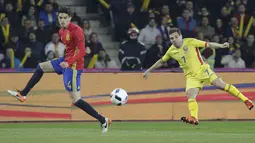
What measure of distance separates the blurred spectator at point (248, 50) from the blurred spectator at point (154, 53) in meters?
2.34

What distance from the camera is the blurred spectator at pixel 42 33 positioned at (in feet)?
73.8

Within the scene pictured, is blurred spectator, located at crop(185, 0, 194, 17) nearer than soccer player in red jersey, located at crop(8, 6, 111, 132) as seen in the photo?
No

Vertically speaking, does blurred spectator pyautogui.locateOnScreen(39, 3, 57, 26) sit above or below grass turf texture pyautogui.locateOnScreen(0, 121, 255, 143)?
above

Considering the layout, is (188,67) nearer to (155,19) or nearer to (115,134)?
(115,134)

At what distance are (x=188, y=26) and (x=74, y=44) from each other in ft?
29.2

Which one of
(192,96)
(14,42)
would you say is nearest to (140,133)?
(192,96)

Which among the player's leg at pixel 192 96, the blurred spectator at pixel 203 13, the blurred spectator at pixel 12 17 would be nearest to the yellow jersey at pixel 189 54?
the player's leg at pixel 192 96

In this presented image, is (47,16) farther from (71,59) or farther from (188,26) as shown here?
(71,59)

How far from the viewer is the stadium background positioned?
65.3 ft

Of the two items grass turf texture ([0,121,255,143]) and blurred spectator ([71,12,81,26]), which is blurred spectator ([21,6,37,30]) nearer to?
blurred spectator ([71,12,81,26])

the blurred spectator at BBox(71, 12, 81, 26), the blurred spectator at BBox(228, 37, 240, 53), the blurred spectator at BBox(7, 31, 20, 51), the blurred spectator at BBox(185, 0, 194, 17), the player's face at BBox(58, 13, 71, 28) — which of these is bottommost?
the blurred spectator at BBox(228, 37, 240, 53)

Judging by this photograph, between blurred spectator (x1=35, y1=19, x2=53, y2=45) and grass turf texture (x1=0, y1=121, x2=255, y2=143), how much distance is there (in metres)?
3.94

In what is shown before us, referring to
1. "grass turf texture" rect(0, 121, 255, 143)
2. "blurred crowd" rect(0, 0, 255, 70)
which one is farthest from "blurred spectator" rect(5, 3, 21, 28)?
"grass turf texture" rect(0, 121, 255, 143)

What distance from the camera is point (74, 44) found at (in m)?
15.4
